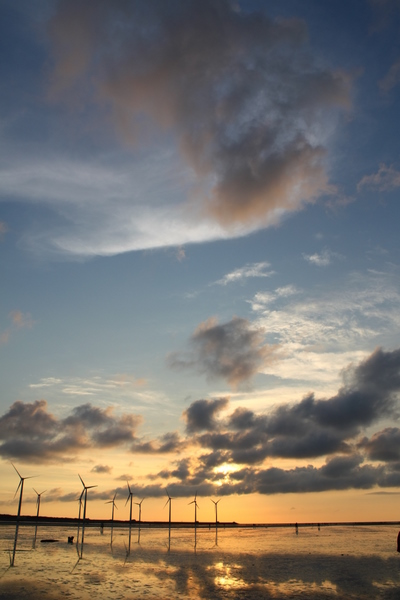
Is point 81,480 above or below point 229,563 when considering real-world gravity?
above

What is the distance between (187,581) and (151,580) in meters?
4.46

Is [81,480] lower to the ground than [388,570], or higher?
higher

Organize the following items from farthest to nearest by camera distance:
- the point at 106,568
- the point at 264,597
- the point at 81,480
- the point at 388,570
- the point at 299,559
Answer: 1. the point at 81,480
2. the point at 299,559
3. the point at 388,570
4. the point at 106,568
5. the point at 264,597

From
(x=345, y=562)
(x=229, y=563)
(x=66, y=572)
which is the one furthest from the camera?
(x=345, y=562)

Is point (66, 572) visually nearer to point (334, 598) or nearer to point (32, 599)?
point (32, 599)

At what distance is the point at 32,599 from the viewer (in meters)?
44.8

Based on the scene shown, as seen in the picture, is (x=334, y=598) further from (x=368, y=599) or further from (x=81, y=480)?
(x=81, y=480)

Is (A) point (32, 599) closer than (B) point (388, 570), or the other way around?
(A) point (32, 599)

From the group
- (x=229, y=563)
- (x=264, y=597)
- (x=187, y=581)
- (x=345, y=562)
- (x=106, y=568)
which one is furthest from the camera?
(x=345, y=562)

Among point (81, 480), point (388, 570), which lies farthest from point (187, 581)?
point (81, 480)

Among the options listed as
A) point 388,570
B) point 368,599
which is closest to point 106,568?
point 368,599

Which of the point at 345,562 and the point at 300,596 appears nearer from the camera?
the point at 300,596

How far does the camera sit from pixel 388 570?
75.8 m

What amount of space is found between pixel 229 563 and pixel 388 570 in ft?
84.6
